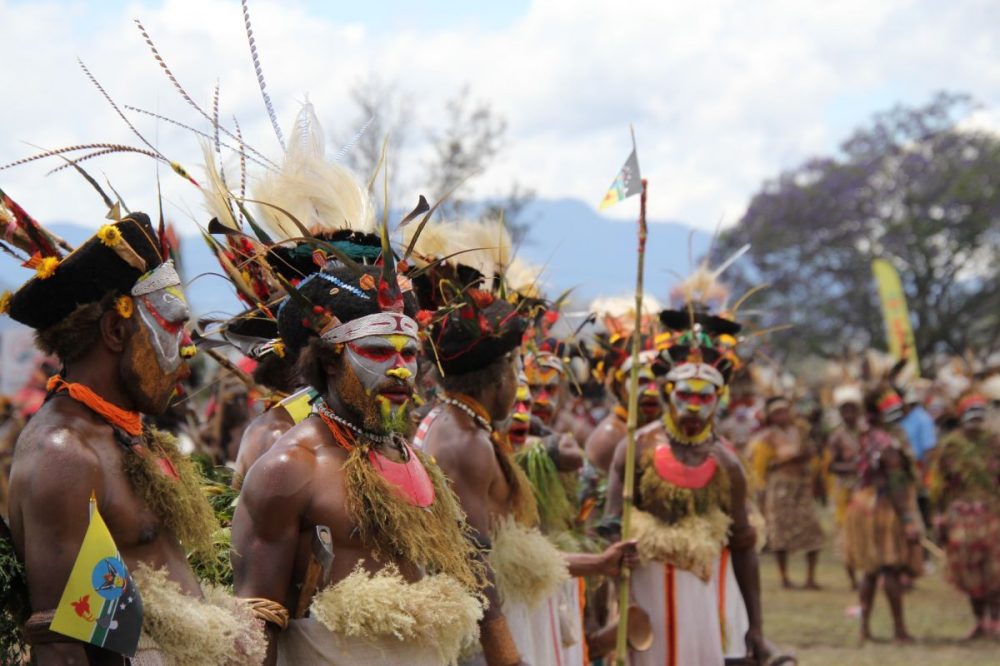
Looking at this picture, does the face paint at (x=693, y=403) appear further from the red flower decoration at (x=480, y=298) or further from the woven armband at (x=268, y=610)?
the woven armband at (x=268, y=610)

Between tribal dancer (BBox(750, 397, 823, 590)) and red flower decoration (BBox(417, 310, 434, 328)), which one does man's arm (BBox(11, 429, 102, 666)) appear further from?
tribal dancer (BBox(750, 397, 823, 590))

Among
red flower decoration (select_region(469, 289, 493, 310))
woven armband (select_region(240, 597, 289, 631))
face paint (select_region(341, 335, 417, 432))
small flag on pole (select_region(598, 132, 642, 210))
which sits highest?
small flag on pole (select_region(598, 132, 642, 210))

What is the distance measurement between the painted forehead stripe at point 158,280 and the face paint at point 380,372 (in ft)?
2.00

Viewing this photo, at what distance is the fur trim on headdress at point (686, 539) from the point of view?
252 inches

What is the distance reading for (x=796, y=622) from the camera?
12547 mm

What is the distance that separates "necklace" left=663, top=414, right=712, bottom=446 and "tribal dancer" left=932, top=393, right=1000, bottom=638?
5995 millimetres

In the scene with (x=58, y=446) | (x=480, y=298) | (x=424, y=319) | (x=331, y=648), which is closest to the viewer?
(x=58, y=446)

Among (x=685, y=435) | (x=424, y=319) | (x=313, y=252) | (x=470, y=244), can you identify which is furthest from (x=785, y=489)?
(x=313, y=252)

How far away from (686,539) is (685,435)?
0.58 metres

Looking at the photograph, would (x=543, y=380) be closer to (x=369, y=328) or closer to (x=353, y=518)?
(x=369, y=328)

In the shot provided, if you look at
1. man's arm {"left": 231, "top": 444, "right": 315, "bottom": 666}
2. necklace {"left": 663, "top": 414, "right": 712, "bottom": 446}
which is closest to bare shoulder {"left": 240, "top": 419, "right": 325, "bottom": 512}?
man's arm {"left": 231, "top": 444, "right": 315, "bottom": 666}

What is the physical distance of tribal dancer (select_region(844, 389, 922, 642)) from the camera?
444 inches

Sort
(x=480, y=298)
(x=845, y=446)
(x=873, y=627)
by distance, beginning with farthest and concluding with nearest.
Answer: (x=845, y=446), (x=873, y=627), (x=480, y=298)

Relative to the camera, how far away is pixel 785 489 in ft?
→ 51.0
